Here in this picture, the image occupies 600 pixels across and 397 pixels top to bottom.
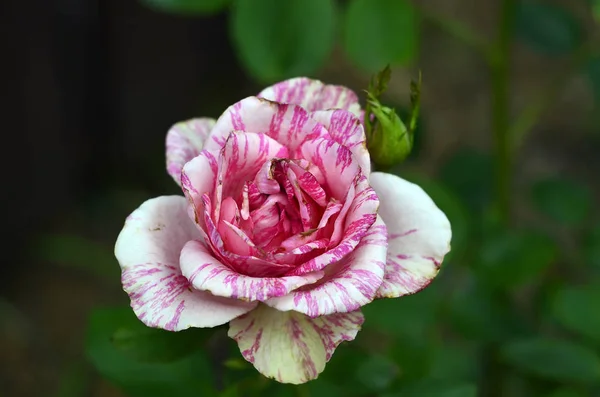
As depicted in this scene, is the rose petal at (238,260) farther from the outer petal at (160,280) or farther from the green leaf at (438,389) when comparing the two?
the green leaf at (438,389)
